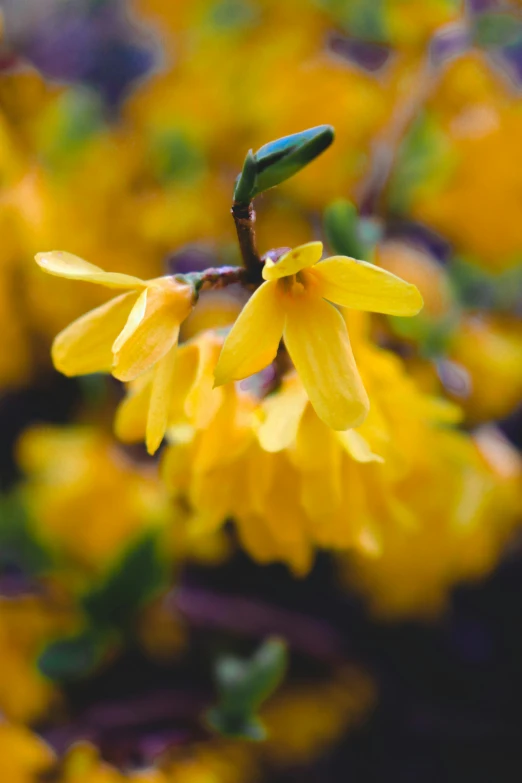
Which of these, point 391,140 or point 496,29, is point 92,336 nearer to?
point 391,140

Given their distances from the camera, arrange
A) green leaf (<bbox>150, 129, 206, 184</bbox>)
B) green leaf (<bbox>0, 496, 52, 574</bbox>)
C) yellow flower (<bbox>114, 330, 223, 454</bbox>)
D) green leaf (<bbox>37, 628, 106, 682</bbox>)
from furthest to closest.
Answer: green leaf (<bbox>150, 129, 206, 184</bbox>)
green leaf (<bbox>0, 496, 52, 574</bbox>)
green leaf (<bbox>37, 628, 106, 682</bbox>)
yellow flower (<bbox>114, 330, 223, 454</bbox>)

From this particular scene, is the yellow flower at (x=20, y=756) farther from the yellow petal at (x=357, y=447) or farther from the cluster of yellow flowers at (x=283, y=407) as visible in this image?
the yellow petal at (x=357, y=447)

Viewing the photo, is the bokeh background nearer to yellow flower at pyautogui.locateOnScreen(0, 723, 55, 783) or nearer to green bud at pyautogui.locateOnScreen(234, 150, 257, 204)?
yellow flower at pyautogui.locateOnScreen(0, 723, 55, 783)

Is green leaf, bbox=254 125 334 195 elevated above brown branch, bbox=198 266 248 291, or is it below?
above

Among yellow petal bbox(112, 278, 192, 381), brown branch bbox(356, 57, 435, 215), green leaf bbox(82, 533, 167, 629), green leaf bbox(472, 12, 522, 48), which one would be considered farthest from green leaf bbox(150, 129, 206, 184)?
yellow petal bbox(112, 278, 192, 381)

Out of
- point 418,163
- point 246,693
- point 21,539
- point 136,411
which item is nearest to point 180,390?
point 136,411

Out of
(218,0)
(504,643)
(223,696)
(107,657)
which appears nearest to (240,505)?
(223,696)

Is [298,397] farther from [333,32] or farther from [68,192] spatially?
[333,32]
